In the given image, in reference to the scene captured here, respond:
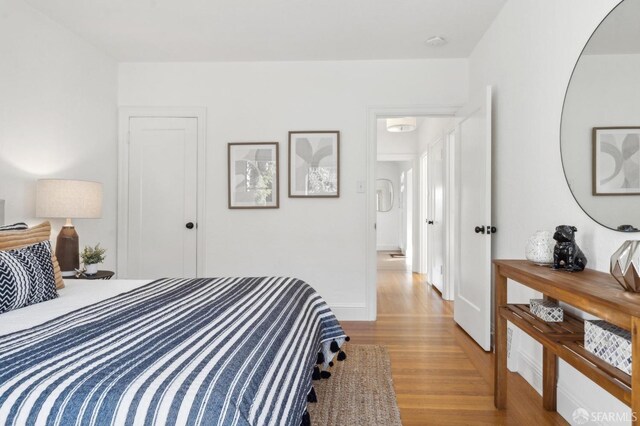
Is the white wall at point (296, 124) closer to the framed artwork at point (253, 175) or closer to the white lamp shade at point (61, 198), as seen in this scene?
the framed artwork at point (253, 175)

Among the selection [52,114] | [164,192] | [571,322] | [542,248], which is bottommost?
[571,322]

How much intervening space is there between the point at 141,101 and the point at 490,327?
3.75 metres

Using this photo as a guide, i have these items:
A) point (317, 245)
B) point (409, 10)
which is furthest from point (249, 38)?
→ point (317, 245)

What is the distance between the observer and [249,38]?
3318mm

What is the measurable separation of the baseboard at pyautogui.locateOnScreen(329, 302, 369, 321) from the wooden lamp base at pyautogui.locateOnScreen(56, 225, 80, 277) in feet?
7.20

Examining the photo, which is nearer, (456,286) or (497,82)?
(497,82)

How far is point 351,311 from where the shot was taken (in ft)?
12.3

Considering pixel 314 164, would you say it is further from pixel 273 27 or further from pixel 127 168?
pixel 127 168

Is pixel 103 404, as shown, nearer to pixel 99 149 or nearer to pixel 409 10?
pixel 409 10

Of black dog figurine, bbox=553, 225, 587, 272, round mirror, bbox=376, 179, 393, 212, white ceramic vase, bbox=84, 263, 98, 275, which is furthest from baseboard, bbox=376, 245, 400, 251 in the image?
black dog figurine, bbox=553, 225, 587, 272

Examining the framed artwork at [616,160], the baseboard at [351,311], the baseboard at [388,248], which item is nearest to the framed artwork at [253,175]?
the baseboard at [351,311]

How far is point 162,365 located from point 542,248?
1.79 metres

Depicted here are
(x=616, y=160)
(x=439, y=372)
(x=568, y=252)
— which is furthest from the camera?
(x=439, y=372)

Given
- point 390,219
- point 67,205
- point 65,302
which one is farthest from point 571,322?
point 390,219
